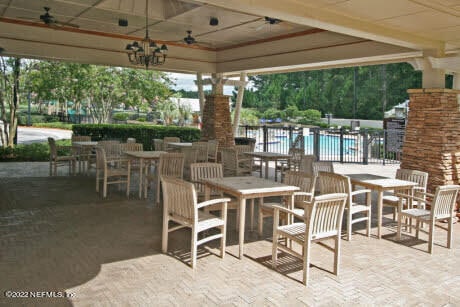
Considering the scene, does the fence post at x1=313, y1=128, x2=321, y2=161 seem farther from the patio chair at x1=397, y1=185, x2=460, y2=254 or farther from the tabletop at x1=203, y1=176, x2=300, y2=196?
the tabletop at x1=203, y1=176, x2=300, y2=196

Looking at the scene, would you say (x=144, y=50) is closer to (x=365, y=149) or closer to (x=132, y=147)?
(x=132, y=147)

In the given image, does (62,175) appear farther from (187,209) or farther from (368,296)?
(368,296)

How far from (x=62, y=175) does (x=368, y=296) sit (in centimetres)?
825

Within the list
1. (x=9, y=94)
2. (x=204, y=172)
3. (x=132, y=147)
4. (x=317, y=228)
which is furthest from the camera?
(x=9, y=94)

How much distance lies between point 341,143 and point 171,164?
8399mm

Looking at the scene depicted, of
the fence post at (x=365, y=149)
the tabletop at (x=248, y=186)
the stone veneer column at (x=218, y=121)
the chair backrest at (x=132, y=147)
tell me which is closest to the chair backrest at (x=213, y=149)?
the stone veneer column at (x=218, y=121)

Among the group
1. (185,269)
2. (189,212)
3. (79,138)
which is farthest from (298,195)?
(79,138)

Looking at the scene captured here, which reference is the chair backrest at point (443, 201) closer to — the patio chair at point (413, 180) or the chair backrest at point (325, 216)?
the patio chair at point (413, 180)

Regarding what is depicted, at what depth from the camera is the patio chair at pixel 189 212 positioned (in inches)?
166

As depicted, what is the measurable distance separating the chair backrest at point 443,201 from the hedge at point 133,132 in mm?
10790

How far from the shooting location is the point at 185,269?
13.7 ft

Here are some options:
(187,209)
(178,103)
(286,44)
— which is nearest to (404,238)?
(187,209)

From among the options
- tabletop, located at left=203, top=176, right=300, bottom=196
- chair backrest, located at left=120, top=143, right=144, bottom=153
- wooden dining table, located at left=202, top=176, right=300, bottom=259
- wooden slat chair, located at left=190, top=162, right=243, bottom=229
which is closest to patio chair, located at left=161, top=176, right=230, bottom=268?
wooden dining table, located at left=202, top=176, right=300, bottom=259

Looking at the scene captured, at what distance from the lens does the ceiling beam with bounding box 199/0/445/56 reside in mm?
4719
